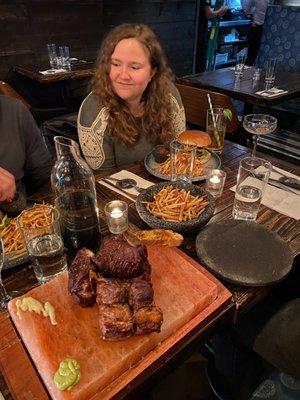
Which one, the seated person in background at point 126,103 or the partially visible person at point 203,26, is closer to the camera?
the seated person in background at point 126,103

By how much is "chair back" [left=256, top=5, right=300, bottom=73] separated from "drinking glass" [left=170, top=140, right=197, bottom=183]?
4010 millimetres

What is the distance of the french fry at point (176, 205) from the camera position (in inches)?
49.1

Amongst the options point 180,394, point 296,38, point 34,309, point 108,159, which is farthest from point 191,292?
point 296,38

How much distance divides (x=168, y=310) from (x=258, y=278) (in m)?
0.34

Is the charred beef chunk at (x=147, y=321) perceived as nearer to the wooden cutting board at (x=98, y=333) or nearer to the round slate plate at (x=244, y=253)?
the wooden cutting board at (x=98, y=333)

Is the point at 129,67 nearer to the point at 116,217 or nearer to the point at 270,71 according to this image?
the point at 116,217

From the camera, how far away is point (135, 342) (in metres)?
0.79

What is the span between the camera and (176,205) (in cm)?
127

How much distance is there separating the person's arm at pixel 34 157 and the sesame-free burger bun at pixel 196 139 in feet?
2.79

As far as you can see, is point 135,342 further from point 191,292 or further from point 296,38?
point 296,38

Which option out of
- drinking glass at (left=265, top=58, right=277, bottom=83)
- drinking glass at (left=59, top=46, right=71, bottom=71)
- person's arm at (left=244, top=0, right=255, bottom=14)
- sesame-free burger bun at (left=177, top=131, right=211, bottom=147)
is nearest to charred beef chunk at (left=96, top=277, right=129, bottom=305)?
sesame-free burger bun at (left=177, top=131, right=211, bottom=147)

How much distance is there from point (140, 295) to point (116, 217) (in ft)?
1.59

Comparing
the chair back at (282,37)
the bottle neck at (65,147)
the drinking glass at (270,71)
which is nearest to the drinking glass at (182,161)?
the bottle neck at (65,147)

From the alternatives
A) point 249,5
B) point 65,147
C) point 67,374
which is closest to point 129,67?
point 65,147
